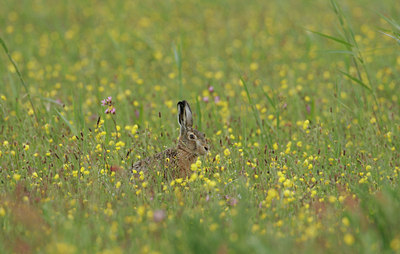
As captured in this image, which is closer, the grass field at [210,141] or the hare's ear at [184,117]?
the grass field at [210,141]

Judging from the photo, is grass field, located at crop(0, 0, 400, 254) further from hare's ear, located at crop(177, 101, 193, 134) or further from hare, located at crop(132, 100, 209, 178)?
hare's ear, located at crop(177, 101, 193, 134)

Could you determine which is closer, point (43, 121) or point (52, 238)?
point (52, 238)

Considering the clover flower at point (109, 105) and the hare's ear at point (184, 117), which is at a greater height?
the clover flower at point (109, 105)

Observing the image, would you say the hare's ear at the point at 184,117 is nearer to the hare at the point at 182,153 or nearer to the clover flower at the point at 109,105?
the hare at the point at 182,153

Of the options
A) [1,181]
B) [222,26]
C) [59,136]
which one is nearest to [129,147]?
[59,136]

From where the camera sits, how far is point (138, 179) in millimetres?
5066

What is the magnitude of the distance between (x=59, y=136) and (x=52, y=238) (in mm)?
2665

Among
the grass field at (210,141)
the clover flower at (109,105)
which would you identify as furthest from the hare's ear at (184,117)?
the clover flower at (109,105)

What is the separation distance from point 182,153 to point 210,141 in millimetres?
640

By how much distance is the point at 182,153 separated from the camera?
5.80 metres

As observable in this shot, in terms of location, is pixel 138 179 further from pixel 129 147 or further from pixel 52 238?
pixel 52 238

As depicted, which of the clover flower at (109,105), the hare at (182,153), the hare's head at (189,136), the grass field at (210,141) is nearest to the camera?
the grass field at (210,141)

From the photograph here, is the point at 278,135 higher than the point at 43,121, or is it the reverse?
the point at 43,121

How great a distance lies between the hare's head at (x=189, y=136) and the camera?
5879mm
